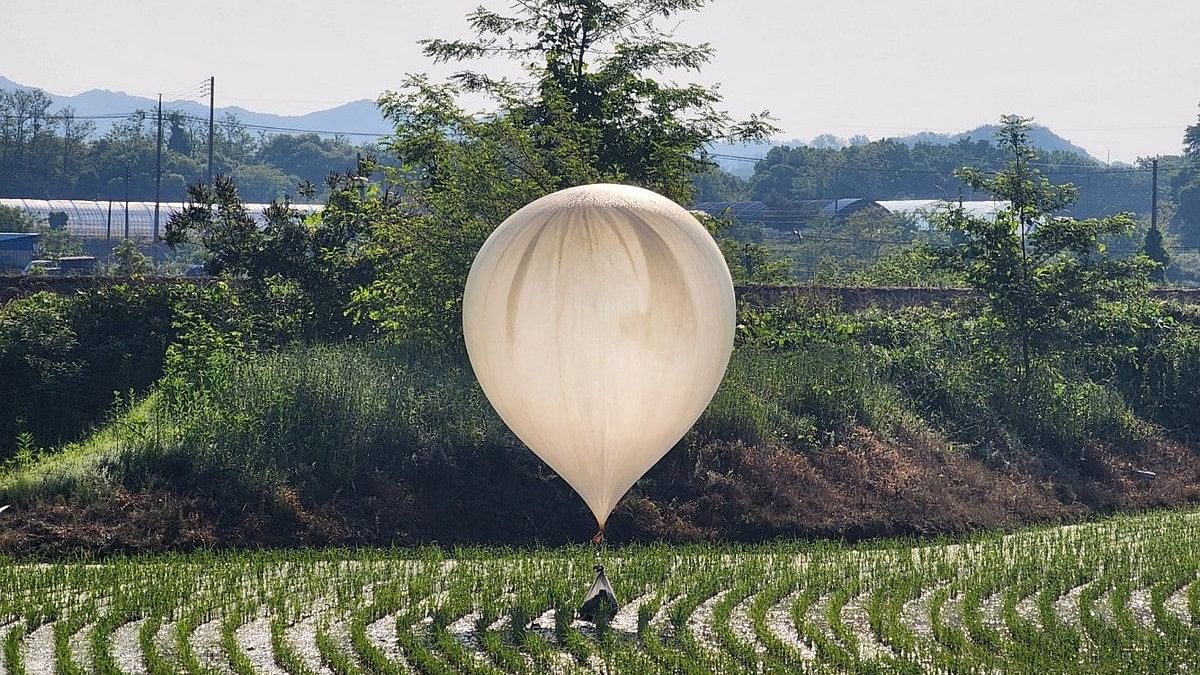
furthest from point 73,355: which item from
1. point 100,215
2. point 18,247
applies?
point 100,215

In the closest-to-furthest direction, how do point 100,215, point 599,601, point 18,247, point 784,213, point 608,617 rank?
point 608,617, point 599,601, point 18,247, point 784,213, point 100,215

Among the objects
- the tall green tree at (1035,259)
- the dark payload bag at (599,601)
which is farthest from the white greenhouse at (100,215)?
the dark payload bag at (599,601)

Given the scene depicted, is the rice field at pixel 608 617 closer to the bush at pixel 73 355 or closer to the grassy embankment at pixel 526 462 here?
the grassy embankment at pixel 526 462

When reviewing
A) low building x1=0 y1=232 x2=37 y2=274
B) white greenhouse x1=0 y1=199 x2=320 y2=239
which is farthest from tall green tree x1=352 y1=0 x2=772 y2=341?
white greenhouse x1=0 y1=199 x2=320 y2=239

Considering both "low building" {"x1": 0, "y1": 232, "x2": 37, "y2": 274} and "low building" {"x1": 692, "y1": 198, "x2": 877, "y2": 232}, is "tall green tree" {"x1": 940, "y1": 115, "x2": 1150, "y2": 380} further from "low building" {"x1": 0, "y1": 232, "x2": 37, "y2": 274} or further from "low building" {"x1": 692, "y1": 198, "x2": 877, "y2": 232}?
"low building" {"x1": 692, "y1": 198, "x2": 877, "y2": 232}

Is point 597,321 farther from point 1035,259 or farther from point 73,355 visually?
point 1035,259

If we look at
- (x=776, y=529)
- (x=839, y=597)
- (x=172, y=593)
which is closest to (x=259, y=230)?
(x=776, y=529)

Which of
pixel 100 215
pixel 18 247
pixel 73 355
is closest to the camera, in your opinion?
pixel 73 355
